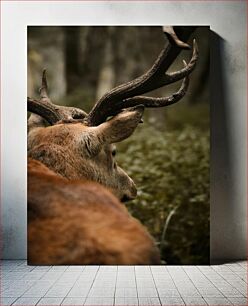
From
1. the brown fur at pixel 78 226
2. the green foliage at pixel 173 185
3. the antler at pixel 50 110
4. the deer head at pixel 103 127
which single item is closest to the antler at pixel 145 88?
the deer head at pixel 103 127

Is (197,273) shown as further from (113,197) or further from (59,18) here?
(59,18)

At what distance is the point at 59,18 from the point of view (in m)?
5.38

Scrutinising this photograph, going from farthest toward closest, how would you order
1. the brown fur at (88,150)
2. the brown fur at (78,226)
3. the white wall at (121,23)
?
the white wall at (121,23), the brown fur at (88,150), the brown fur at (78,226)

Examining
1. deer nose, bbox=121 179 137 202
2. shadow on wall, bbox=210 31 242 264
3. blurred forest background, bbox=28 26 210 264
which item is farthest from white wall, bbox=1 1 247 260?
deer nose, bbox=121 179 137 202

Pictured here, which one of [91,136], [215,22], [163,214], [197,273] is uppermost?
[215,22]

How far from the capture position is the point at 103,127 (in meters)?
5.08

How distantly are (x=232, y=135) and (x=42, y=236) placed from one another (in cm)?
168

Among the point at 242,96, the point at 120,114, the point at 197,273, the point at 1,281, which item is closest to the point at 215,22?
the point at 242,96

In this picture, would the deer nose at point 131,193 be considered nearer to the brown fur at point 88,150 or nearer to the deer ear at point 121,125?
the brown fur at point 88,150

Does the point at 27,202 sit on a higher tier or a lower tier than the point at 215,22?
lower

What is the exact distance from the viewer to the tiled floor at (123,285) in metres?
4.02

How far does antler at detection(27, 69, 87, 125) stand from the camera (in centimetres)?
515

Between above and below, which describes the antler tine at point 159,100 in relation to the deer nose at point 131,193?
above

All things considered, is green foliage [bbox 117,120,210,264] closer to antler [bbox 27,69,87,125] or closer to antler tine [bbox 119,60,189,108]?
antler tine [bbox 119,60,189,108]
